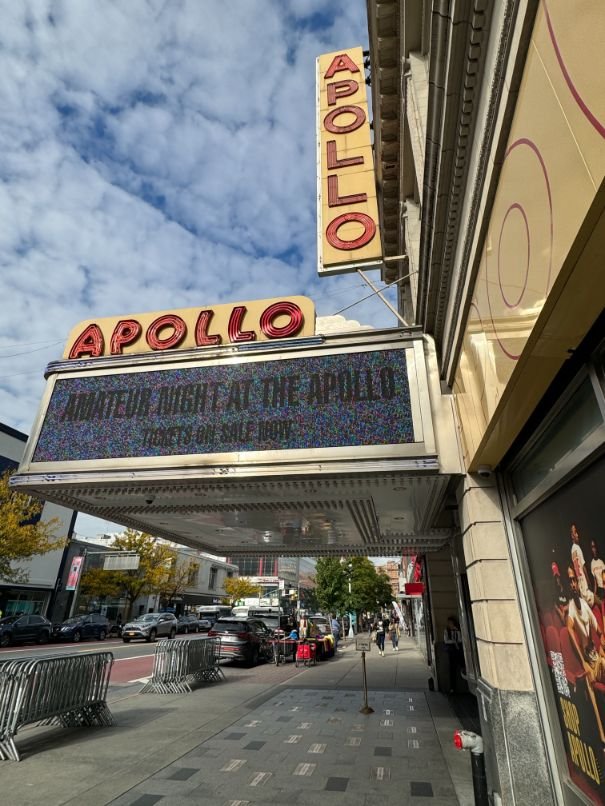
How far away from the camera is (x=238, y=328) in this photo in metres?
7.21

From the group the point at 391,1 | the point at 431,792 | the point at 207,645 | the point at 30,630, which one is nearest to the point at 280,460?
the point at 431,792

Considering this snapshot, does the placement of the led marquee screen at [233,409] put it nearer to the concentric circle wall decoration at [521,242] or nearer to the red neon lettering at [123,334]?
the red neon lettering at [123,334]

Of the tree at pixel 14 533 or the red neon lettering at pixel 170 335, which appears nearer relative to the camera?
the red neon lettering at pixel 170 335

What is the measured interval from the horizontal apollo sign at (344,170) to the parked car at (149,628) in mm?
27943

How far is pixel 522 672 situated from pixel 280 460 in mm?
3461

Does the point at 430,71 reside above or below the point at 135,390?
above

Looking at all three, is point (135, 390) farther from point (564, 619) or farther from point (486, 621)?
point (564, 619)

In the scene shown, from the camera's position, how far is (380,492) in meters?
6.67

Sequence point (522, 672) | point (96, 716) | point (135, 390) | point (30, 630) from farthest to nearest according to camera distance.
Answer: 1. point (30, 630)
2. point (96, 716)
3. point (135, 390)
4. point (522, 672)

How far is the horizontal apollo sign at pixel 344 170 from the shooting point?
7.76m

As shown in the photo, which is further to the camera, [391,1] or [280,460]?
[391,1]

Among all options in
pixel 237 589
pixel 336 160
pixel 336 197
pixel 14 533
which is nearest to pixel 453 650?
pixel 336 197

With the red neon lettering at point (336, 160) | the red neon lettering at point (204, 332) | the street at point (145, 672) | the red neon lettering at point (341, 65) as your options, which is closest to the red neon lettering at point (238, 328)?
the red neon lettering at point (204, 332)

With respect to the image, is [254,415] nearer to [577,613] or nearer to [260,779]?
[577,613]
